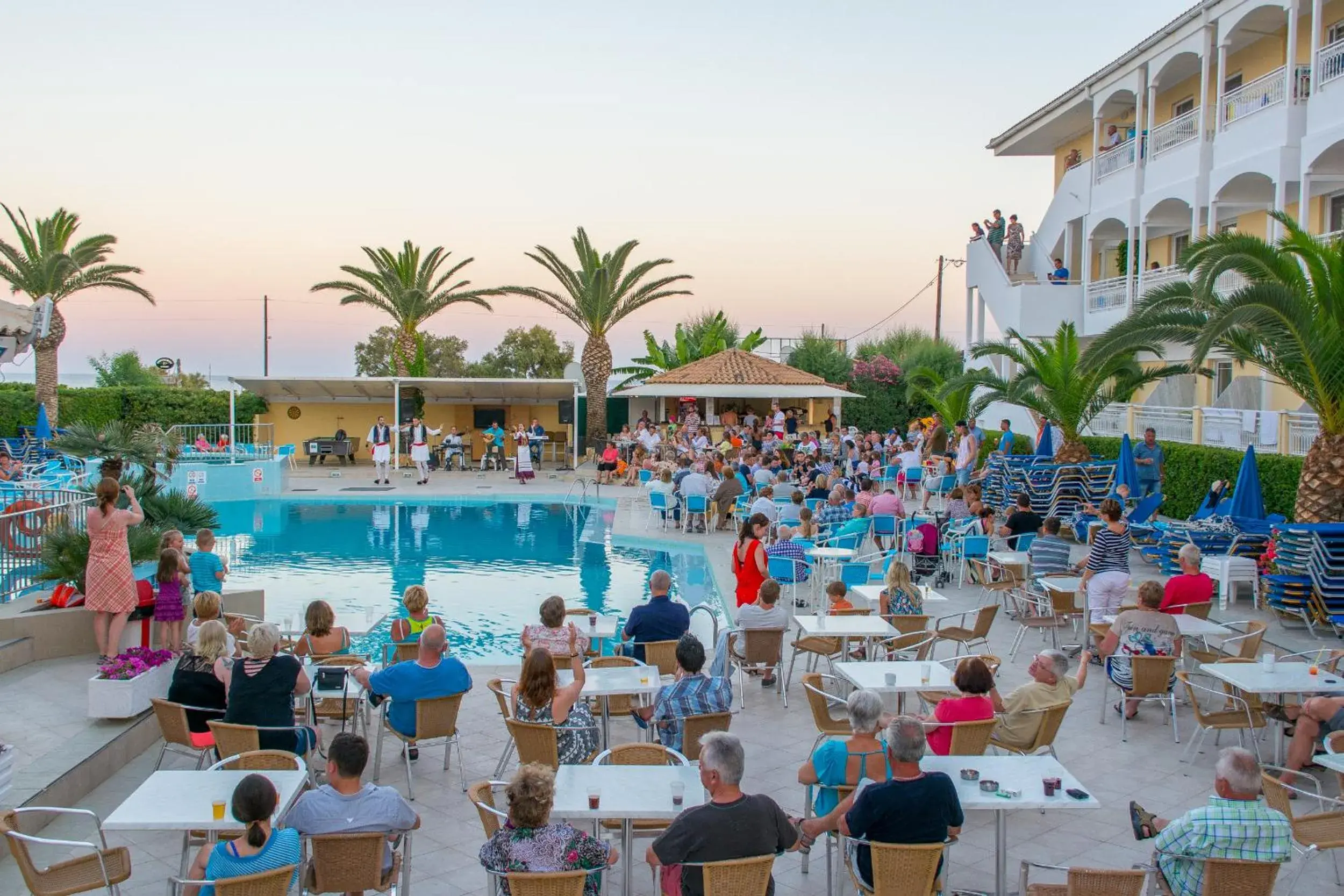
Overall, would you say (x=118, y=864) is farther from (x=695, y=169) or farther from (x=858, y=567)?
(x=695, y=169)

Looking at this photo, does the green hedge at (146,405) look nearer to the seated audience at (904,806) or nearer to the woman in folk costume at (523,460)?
the woman in folk costume at (523,460)

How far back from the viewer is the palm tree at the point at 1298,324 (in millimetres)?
10117

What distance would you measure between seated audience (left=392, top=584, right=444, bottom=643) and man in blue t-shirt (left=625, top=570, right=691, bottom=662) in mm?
1431

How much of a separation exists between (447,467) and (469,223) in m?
9.00

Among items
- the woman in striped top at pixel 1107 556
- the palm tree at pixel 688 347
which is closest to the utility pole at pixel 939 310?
the palm tree at pixel 688 347

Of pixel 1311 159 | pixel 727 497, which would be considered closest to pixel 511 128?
pixel 727 497

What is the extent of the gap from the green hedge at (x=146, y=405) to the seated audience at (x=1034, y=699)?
29.6 metres

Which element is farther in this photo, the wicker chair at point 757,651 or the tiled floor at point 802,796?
the wicker chair at point 757,651

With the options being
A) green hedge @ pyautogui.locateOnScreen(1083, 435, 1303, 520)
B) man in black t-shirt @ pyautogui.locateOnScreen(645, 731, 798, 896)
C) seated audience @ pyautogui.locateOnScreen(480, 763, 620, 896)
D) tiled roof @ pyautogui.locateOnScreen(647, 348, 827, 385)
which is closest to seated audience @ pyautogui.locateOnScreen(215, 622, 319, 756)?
seated audience @ pyautogui.locateOnScreen(480, 763, 620, 896)

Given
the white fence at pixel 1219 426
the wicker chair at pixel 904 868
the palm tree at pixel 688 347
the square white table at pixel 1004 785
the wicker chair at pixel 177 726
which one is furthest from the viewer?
the palm tree at pixel 688 347

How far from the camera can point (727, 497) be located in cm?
1739

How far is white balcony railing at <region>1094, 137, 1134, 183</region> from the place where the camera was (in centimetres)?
2206

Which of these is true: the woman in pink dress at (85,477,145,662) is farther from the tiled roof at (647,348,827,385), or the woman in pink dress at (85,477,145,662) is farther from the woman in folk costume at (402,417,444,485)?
the tiled roof at (647,348,827,385)

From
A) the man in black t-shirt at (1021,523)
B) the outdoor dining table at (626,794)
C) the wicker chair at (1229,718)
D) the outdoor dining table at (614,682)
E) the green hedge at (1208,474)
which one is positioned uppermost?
the green hedge at (1208,474)
